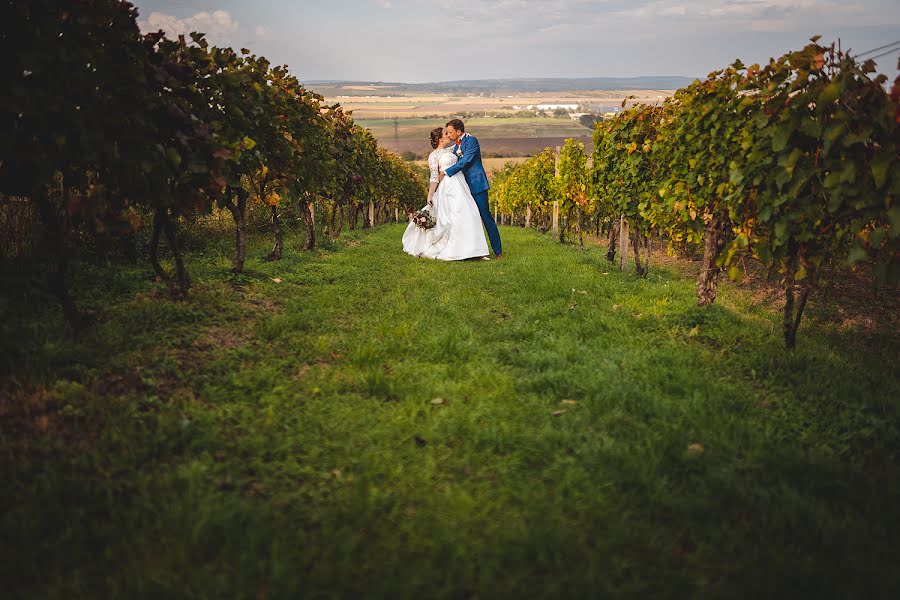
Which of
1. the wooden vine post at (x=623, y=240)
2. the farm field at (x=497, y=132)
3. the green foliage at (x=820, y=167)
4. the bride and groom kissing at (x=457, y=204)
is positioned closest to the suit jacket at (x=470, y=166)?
the bride and groom kissing at (x=457, y=204)

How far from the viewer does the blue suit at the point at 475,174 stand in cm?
945

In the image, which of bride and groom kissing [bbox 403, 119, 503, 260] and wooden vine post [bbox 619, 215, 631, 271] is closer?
wooden vine post [bbox 619, 215, 631, 271]

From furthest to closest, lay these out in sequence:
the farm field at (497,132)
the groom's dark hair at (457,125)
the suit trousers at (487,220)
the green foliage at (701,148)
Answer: the farm field at (497,132) → the suit trousers at (487,220) → the groom's dark hair at (457,125) → the green foliage at (701,148)

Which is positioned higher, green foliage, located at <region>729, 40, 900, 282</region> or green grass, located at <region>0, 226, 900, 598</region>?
green foliage, located at <region>729, 40, 900, 282</region>

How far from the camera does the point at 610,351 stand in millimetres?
4242

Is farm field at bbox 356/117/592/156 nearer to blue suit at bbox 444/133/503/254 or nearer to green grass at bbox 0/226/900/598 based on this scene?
blue suit at bbox 444/133/503/254

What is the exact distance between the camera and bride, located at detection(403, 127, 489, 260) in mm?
9500

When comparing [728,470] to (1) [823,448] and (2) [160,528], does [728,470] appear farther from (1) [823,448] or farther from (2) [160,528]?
(2) [160,528]

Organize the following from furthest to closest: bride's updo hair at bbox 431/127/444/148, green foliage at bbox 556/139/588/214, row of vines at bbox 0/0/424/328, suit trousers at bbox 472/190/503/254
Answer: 1. green foliage at bbox 556/139/588/214
2. bride's updo hair at bbox 431/127/444/148
3. suit trousers at bbox 472/190/503/254
4. row of vines at bbox 0/0/424/328

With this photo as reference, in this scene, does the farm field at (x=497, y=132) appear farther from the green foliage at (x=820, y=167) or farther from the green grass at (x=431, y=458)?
the green grass at (x=431, y=458)

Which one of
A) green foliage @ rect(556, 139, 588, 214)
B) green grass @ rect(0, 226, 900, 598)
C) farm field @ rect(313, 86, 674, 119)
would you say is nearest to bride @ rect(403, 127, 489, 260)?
green foliage @ rect(556, 139, 588, 214)

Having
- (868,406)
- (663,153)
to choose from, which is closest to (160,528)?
(868,406)

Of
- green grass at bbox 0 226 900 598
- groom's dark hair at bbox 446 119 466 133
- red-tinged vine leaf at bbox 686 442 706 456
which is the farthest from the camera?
groom's dark hair at bbox 446 119 466 133

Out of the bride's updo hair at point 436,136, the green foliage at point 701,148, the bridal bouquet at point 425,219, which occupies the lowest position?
the bridal bouquet at point 425,219
